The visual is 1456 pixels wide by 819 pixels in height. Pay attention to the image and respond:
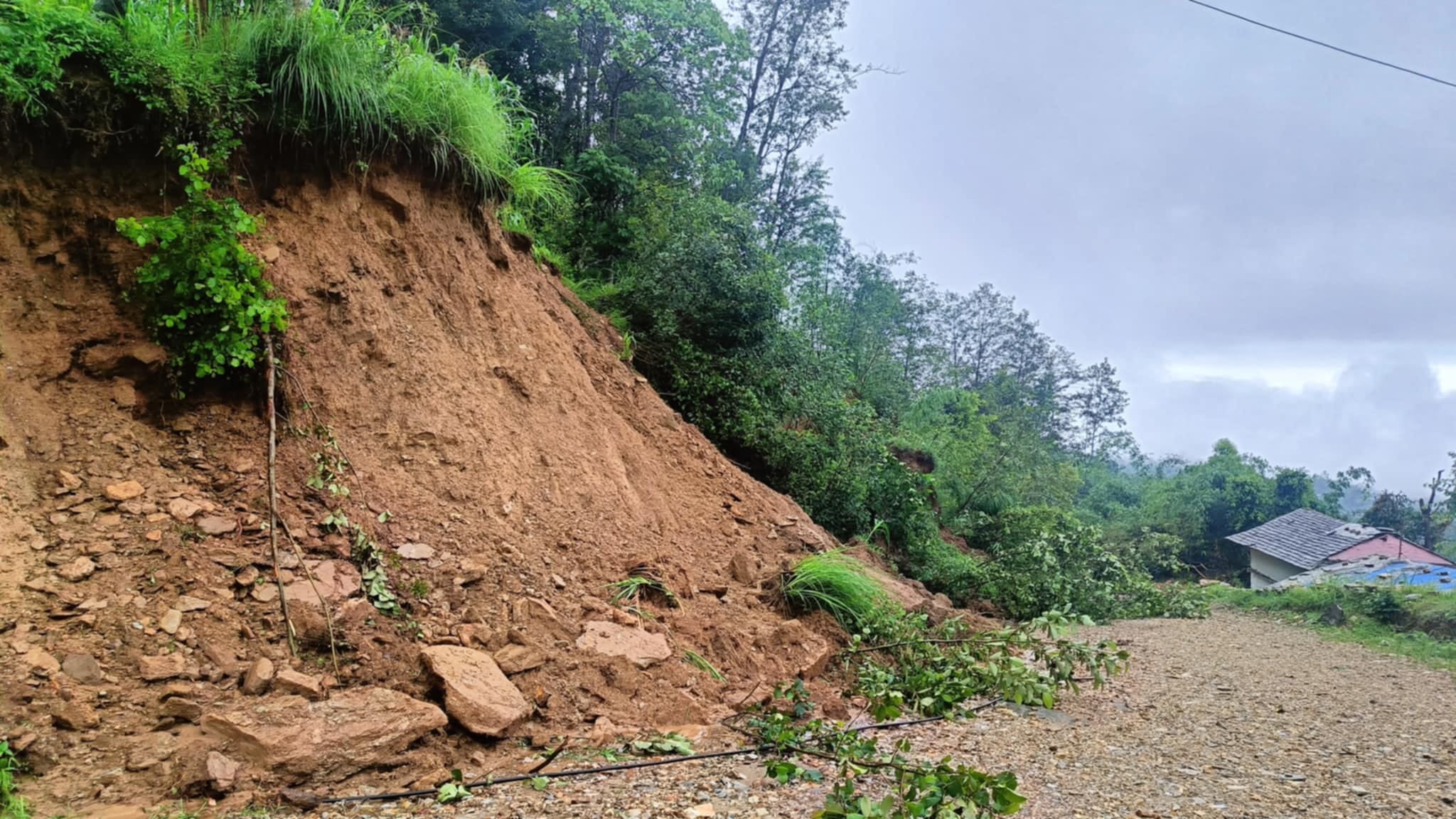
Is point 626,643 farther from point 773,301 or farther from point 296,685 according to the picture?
point 773,301

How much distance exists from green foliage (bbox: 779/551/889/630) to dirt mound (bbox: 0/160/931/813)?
0.22m

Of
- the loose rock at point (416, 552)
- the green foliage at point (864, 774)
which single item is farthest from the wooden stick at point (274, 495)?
the green foliage at point (864, 774)

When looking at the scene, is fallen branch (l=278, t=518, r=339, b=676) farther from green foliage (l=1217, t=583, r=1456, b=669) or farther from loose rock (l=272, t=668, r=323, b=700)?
green foliage (l=1217, t=583, r=1456, b=669)

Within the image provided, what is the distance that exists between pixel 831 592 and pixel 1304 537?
23.0 metres

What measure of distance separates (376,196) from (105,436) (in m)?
2.14

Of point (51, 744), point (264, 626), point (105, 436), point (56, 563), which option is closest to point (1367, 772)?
point (264, 626)

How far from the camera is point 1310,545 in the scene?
2023 cm

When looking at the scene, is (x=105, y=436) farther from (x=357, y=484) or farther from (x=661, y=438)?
(x=661, y=438)

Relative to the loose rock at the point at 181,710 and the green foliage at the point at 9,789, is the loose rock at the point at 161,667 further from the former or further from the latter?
the green foliage at the point at 9,789

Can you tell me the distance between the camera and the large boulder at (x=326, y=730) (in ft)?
8.19

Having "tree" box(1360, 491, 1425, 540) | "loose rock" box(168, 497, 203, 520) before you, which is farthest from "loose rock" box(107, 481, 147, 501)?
"tree" box(1360, 491, 1425, 540)

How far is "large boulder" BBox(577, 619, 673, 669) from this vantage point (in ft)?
12.3

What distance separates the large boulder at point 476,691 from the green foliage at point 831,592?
246 centimetres

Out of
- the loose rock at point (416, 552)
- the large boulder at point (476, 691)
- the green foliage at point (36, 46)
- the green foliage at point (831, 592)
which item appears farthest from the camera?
the green foliage at point (831, 592)
